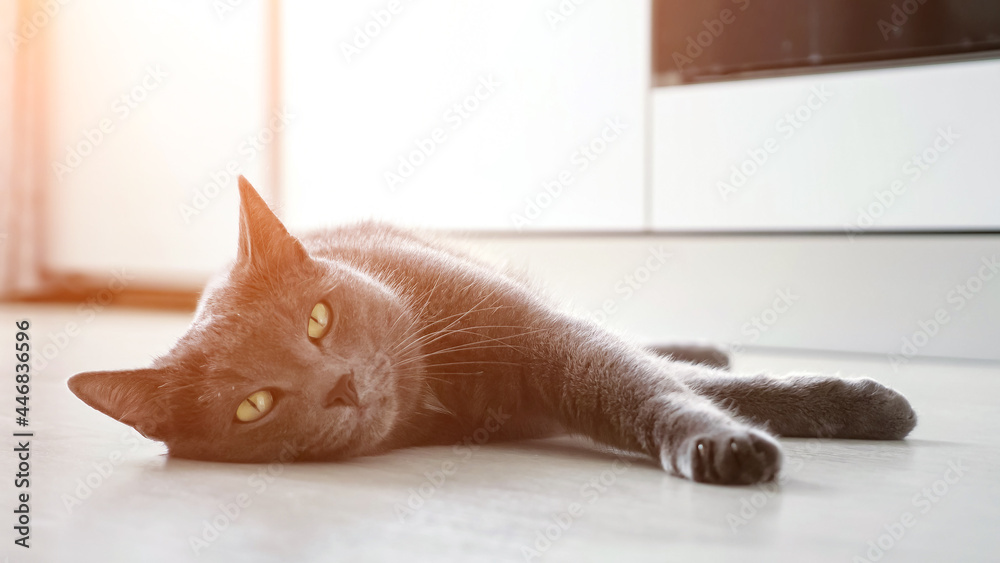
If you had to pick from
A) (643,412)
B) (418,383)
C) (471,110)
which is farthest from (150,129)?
(643,412)

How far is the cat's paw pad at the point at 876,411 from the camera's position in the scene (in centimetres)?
111

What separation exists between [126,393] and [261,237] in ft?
0.80

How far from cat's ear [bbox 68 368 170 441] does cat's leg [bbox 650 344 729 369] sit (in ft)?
3.05

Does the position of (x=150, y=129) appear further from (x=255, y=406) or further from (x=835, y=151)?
(x=255, y=406)

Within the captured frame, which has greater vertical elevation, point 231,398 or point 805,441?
point 231,398

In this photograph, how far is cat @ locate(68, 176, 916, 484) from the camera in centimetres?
94

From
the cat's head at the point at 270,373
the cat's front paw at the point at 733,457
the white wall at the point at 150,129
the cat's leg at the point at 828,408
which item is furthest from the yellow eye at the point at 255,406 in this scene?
the white wall at the point at 150,129

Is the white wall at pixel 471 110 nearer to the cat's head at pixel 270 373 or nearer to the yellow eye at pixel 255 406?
the cat's head at pixel 270 373

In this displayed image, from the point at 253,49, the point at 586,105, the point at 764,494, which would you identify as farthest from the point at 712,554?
the point at 253,49

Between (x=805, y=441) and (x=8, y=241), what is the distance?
3.98 m

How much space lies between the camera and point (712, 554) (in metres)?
0.69

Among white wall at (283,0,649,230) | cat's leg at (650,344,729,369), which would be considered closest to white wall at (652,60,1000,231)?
white wall at (283,0,649,230)

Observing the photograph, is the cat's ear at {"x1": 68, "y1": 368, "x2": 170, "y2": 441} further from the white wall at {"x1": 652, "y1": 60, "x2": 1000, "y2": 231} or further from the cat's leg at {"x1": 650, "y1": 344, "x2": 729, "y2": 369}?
the white wall at {"x1": 652, "y1": 60, "x2": 1000, "y2": 231}

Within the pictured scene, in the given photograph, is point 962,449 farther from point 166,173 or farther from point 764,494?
point 166,173
